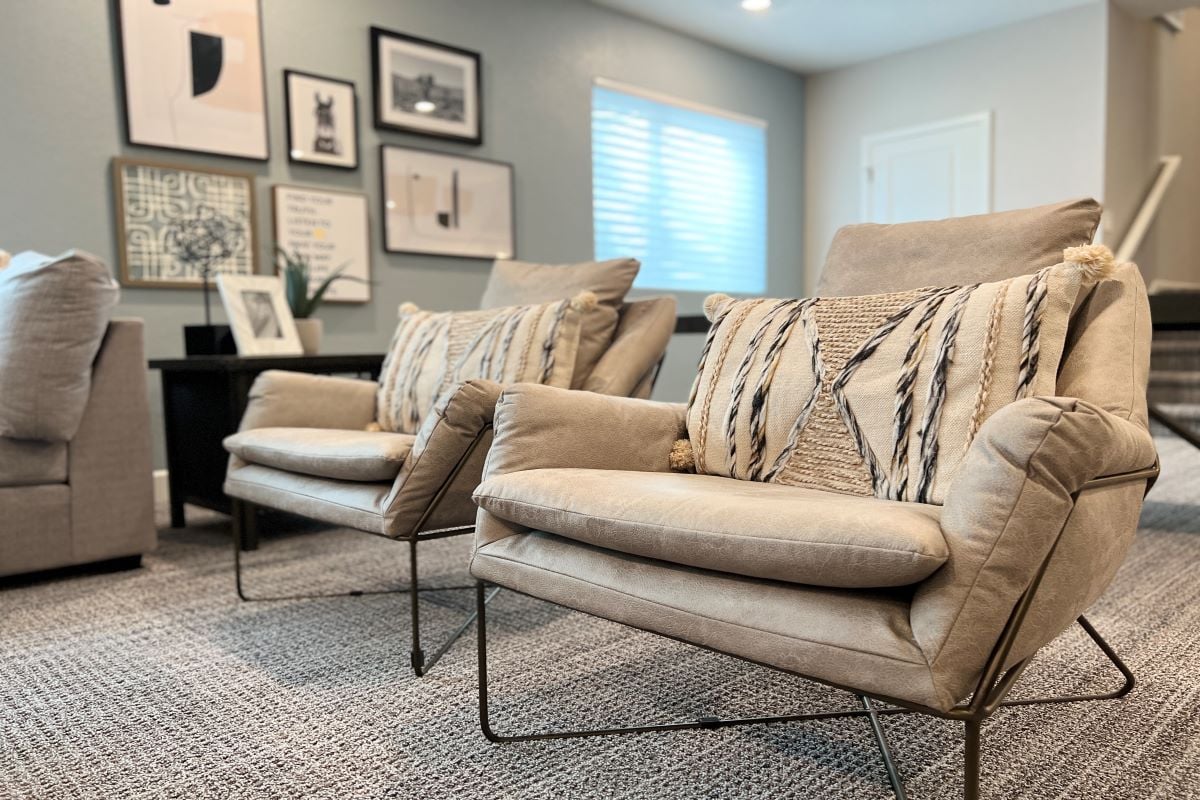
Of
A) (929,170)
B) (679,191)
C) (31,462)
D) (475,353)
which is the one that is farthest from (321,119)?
(929,170)

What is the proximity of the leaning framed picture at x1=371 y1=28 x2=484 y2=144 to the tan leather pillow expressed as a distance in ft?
6.22

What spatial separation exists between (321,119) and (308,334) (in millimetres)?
1122

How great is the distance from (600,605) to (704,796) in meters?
0.28

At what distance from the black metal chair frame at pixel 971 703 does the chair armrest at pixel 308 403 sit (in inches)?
41.6

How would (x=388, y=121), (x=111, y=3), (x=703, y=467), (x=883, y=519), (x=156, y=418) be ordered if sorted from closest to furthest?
(x=883, y=519)
(x=703, y=467)
(x=111, y=3)
(x=156, y=418)
(x=388, y=121)

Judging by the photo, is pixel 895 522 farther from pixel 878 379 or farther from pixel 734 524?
pixel 878 379

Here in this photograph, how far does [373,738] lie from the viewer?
52.0 inches

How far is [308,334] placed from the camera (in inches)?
125

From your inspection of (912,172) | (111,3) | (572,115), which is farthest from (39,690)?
(912,172)

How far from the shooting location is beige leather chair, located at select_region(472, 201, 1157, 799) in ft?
2.82

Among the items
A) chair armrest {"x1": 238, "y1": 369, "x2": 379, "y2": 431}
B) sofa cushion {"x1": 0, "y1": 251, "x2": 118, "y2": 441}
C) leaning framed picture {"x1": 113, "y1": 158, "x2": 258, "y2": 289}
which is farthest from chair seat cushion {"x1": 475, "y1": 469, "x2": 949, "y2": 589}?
leaning framed picture {"x1": 113, "y1": 158, "x2": 258, "y2": 289}

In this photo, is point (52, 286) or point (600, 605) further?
point (52, 286)

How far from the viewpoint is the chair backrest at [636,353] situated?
1.98 metres

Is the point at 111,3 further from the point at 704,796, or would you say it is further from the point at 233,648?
the point at 704,796
